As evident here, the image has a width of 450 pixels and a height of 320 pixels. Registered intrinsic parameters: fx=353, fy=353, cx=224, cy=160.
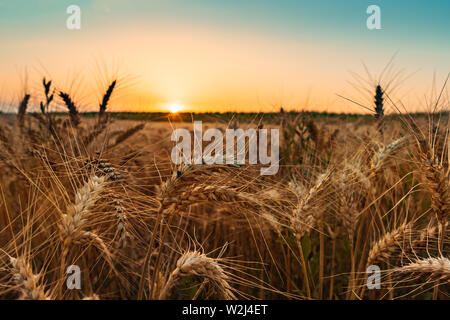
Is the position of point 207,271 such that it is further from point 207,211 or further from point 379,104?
point 207,211

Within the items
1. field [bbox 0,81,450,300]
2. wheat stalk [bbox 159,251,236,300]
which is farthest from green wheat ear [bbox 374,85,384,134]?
wheat stalk [bbox 159,251,236,300]

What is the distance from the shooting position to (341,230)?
3.03 meters

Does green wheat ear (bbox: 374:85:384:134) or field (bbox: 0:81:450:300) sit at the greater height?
green wheat ear (bbox: 374:85:384:134)

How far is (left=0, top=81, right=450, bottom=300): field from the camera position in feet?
4.79

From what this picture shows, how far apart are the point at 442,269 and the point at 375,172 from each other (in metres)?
0.88

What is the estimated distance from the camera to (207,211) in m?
3.53

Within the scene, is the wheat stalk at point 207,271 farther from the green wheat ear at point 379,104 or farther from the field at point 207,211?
the green wheat ear at point 379,104

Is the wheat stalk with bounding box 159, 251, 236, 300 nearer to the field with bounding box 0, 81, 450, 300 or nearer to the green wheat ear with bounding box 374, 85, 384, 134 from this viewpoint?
the field with bounding box 0, 81, 450, 300

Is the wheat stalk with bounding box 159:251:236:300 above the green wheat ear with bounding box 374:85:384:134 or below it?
below

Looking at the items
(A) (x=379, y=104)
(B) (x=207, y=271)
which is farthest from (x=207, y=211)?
(B) (x=207, y=271)

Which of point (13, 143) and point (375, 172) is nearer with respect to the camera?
point (375, 172)

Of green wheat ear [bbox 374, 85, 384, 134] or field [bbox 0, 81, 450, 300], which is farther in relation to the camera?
green wheat ear [bbox 374, 85, 384, 134]
